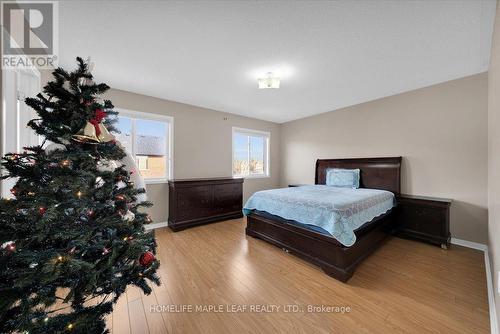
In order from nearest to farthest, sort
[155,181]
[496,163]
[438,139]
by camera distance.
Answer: [496,163] < [438,139] < [155,181]

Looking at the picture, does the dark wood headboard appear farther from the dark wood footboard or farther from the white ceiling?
the white ceiling

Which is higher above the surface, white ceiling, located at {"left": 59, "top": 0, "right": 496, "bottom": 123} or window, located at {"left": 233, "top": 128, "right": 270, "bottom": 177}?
white ceiling, located at {"left": 59, "top": 0, "right": 496, "bottom": 123}

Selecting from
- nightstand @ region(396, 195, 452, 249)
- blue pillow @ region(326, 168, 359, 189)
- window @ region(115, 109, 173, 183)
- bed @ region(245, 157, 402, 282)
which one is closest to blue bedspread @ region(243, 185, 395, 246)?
bed @ region(245, 157, 402, 282)

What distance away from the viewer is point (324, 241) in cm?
217

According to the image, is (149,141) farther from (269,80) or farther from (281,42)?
(281,42)

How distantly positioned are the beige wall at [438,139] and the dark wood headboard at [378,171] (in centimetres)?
14

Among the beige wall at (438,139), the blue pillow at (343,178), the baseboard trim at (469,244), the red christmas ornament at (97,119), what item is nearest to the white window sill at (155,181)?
the red christmas ornament at (97,119)

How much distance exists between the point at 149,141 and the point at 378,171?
14.1 feet

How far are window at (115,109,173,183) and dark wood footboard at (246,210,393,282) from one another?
1.99m

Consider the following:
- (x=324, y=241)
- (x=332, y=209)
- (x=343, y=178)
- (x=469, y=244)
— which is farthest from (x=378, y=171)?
(x=324, y=241)

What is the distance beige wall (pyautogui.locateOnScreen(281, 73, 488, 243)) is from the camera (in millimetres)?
2707

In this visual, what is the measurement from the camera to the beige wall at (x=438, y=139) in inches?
107

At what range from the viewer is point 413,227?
9.89ft

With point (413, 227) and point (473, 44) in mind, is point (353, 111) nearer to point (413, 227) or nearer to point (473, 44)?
point (473, 44)
